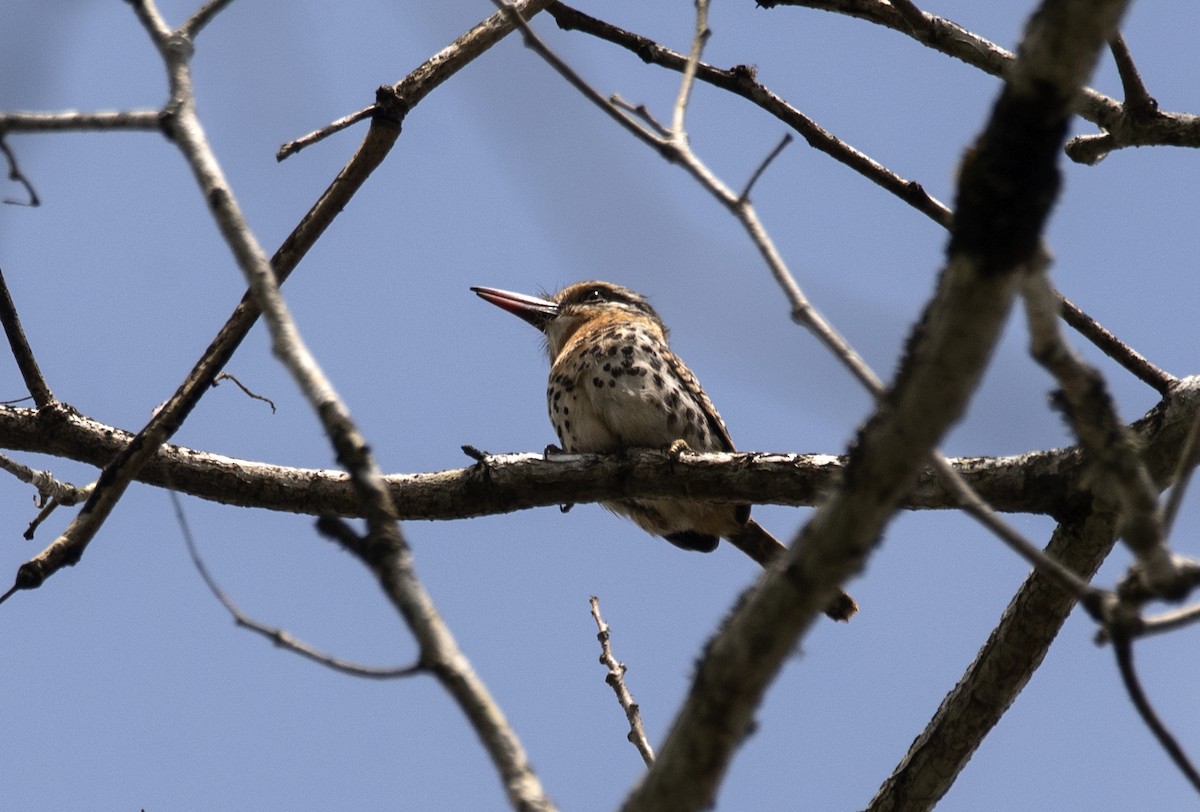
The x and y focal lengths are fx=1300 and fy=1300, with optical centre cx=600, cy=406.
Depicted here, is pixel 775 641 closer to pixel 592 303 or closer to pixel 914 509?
pixel 914 509

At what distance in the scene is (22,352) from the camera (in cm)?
436

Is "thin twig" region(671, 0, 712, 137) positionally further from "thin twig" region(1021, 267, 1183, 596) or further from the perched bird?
the perched bird

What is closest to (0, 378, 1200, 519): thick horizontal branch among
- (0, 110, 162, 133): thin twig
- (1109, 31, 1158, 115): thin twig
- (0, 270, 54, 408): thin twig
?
(0, 270, 54, 408): thin twig

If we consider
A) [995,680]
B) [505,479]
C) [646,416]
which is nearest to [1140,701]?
[995,680]

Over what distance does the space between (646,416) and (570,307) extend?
1796 millimetres

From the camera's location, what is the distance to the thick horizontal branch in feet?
14.3

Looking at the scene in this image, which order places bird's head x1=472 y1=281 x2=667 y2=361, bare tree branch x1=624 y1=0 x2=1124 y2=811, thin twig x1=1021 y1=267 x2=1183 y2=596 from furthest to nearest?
bird's head x1=472 y1=281 x2=667 y2=361
thin twig x1=1021 y1=267 x2=1183 y2=596
bare tree branch x1=624 y1=0 x2=1124 y2=811

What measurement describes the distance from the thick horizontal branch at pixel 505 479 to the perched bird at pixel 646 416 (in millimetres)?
581

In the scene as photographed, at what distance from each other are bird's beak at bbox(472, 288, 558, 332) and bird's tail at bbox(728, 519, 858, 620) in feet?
6.15

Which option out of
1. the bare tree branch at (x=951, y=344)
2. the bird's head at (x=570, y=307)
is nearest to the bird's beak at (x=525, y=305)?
the bird's head at (x=570, y=307)

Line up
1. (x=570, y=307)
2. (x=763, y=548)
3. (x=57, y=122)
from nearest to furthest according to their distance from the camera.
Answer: (x=57, y=122) < (x=763, y=548) < (x=570, y=307)

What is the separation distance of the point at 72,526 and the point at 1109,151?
3.76m

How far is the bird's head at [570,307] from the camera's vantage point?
7.11 m

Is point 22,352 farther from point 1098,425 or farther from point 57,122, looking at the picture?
point 1098,425
